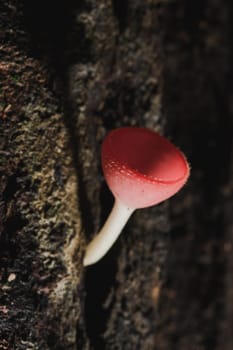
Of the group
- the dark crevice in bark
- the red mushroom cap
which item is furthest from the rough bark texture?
the red mushroom cap

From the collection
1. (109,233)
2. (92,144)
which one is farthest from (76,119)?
(109,233)

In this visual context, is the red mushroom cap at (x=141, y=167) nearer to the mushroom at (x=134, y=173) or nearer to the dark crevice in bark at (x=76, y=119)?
the mushroom at (x=134, y=173)

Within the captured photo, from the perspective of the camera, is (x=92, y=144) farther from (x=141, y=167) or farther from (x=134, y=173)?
(x=134, y=173)

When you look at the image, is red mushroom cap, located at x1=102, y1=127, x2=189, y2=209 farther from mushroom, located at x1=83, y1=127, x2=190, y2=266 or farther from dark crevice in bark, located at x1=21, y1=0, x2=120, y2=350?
dark crevice in bark, located at x1=21, y1=0, x2=120, y2=350

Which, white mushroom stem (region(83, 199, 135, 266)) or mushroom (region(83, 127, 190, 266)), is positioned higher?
mushroom (region(83, 127, 190, 266))

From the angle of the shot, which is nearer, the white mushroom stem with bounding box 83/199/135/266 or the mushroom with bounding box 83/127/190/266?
the mushroom with bounding box 83/127/190/266

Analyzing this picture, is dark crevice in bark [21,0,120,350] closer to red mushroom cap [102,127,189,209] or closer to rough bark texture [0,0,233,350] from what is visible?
rough bark texture [0,0,233,350]

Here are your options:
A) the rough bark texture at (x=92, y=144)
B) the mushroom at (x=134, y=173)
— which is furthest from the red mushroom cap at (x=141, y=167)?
the rough bark texture at (x=92, y=144)
